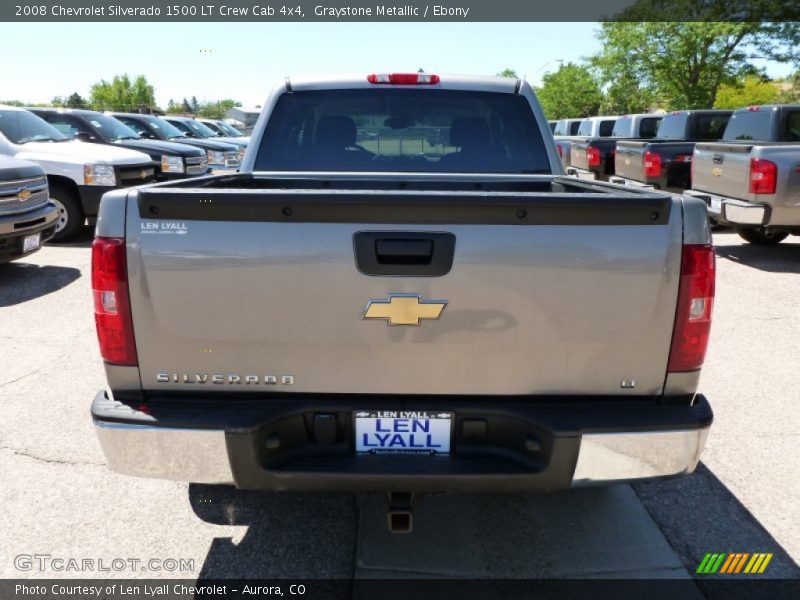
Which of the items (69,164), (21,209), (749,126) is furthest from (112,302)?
(749,126)

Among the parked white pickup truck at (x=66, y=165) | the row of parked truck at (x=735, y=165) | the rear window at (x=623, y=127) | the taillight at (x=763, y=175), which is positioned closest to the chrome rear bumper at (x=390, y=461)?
the row of parked truck at (x=735, y=165)

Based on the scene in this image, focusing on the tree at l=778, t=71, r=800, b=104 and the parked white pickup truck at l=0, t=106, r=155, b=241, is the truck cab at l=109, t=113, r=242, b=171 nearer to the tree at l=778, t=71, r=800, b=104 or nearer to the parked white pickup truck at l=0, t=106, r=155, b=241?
the parked white pickup truck at l=0, t=106, r=155, b=241

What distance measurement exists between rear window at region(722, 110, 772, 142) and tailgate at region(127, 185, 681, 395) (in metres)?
8.97

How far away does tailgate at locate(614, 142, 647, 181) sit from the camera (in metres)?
11.7

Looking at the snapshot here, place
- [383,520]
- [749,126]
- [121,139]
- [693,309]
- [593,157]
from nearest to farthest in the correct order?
[693,309]
[383,520]
[749,126]
[121,139]
[593,157]

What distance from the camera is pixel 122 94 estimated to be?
103 meters

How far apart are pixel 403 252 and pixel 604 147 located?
44.6ft

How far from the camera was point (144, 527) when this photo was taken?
2992 millimetres

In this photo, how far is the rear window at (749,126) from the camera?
9586mm

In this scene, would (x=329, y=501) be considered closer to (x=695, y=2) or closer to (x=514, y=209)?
(x=514, y=209)

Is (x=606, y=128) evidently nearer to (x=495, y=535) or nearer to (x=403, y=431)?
(x=495, y=535)

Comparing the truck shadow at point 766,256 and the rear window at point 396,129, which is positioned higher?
the rear window at point 396,129

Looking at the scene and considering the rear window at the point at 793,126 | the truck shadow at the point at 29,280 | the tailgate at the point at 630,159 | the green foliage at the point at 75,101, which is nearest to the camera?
the truck shadow at the point at 29,280
